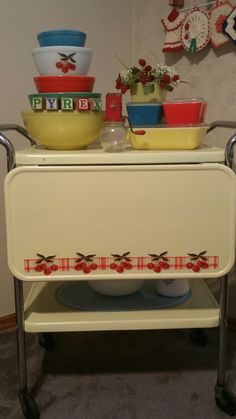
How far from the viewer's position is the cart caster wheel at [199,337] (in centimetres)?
154

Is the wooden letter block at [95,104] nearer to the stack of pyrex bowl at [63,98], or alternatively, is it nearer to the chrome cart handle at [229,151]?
the stack of pyrex bowl at [63,98]

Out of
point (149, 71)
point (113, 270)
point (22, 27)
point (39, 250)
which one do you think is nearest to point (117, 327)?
point (113, 270)

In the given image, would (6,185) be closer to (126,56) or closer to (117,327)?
(117,327)

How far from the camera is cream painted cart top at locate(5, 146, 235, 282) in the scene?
3.42 ft

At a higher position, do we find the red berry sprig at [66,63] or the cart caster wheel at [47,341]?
the red berry sprig at [66,63]

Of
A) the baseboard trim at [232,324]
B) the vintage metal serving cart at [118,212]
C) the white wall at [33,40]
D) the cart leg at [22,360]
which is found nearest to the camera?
the vintage metal serving cart at [118,212]

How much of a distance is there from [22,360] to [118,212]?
1.52 feet

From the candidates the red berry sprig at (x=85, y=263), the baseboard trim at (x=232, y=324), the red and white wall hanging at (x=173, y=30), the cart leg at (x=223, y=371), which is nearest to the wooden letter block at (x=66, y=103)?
the red berry sprig at (x=85, y=263)

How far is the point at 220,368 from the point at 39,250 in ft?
1.88

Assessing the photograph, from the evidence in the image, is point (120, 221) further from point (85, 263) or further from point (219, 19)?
point (219, 19)

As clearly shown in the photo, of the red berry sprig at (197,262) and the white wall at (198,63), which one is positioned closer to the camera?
the red berry sprig at (197,262)

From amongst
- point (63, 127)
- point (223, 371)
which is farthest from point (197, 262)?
point (63, 127)

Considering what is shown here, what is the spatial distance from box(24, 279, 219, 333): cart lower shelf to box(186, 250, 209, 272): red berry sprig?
156 millimetres

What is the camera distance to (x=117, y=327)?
115 centimetres
